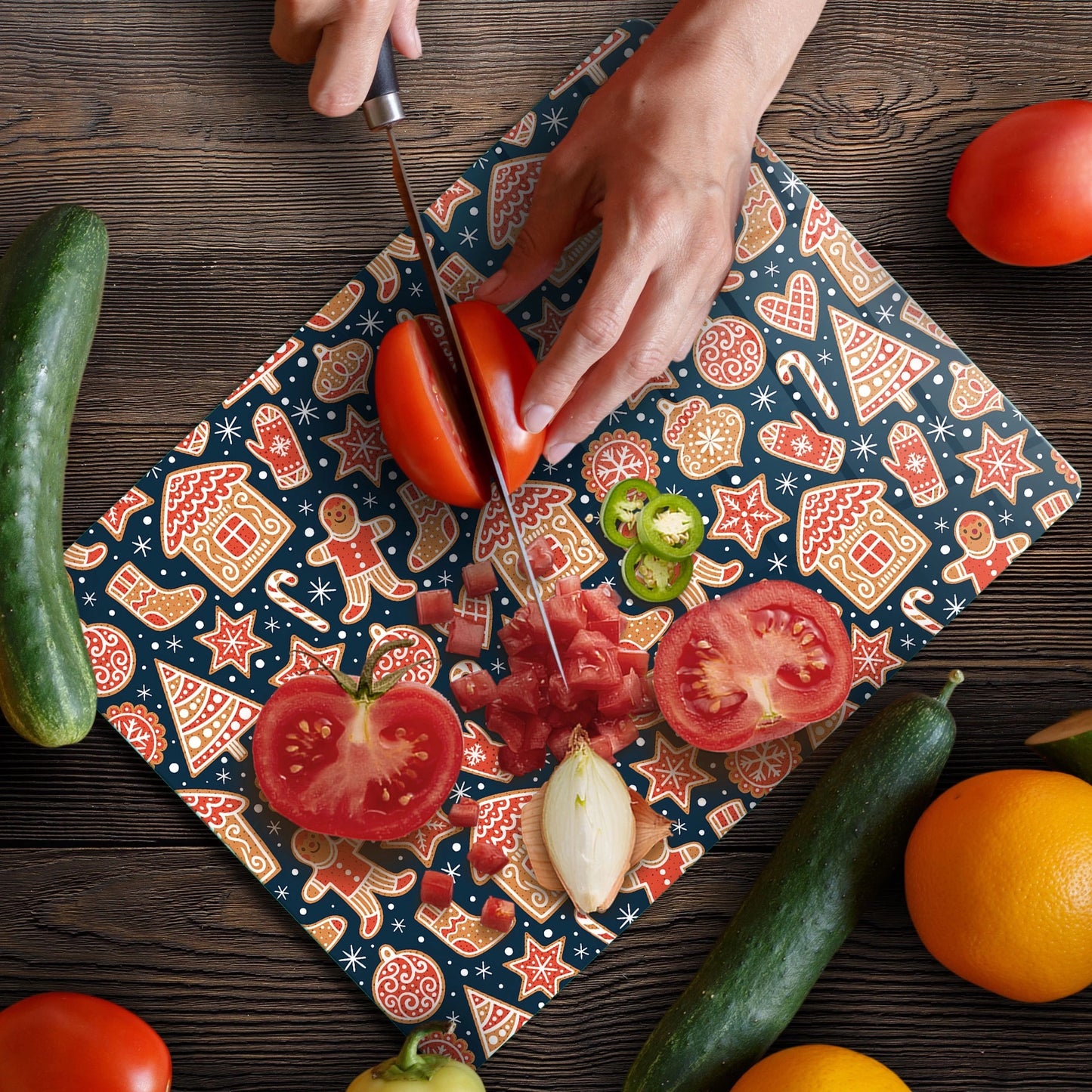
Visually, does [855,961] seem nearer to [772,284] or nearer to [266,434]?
[772,284]

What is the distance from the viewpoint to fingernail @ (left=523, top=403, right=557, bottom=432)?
1233 millimetres

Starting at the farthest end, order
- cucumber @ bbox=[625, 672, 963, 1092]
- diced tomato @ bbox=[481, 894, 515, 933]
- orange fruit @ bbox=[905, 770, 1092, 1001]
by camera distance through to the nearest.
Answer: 1. diced tomato @ bbox=[481, 894, 515, 933]
2. cucumber @ bbox=[625, 672, 963, 1092]
3. orange fruit @ bbox=[905, 770, 1092, 1001]

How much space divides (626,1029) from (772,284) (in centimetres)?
105

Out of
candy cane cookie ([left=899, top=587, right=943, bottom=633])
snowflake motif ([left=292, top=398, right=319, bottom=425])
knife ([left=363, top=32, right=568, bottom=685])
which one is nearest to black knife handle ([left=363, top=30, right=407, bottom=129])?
knife ([left=363, top=32, right=568, bottom=685])

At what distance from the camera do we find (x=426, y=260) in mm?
1273

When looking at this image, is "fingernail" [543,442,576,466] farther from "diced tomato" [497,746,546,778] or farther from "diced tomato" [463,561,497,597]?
"diced tomato" [497,746,546,778]

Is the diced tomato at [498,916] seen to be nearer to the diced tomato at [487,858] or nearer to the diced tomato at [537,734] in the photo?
the diced tomato at [487,858]

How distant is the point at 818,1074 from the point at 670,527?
27.3 inches

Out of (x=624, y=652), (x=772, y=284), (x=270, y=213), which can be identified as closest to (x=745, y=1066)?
(x=624, y=652)

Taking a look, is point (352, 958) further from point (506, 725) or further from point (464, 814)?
point (506, 725)

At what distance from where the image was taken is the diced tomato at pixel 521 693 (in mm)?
1340

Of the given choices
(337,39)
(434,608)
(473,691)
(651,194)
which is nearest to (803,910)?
(473,691)

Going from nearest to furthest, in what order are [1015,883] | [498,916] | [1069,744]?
1. [1015,883]
2. [1069,744]
3. [498,916]

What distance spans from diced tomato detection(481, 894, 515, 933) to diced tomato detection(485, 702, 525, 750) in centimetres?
21
